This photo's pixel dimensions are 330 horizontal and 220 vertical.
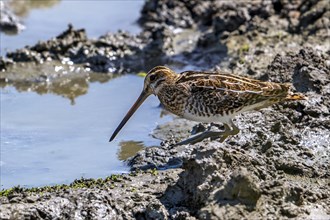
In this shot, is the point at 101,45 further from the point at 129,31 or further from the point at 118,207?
the point at 118,207

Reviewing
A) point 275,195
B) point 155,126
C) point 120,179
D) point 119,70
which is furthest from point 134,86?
point 275,195

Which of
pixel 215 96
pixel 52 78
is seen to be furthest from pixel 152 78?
pixel 52 78

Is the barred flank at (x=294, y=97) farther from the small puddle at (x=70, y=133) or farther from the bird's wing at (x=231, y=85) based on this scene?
the small puddle at (x=70, y=133)

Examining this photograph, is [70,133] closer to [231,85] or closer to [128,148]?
[128,148]

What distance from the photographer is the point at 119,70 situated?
10859 millimetres

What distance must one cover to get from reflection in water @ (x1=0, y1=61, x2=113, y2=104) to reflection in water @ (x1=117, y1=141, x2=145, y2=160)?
1.67 meters

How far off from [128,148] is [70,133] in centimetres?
72

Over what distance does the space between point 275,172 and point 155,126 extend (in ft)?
8.21

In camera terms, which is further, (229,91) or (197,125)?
(197,125)

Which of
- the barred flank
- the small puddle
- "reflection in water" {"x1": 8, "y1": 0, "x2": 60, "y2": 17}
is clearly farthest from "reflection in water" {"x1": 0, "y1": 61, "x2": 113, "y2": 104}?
the barred flank

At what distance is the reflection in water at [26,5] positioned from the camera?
13.2 metres

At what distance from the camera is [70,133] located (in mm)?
8750

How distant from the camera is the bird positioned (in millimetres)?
7332

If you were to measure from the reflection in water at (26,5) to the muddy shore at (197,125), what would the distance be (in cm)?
164
